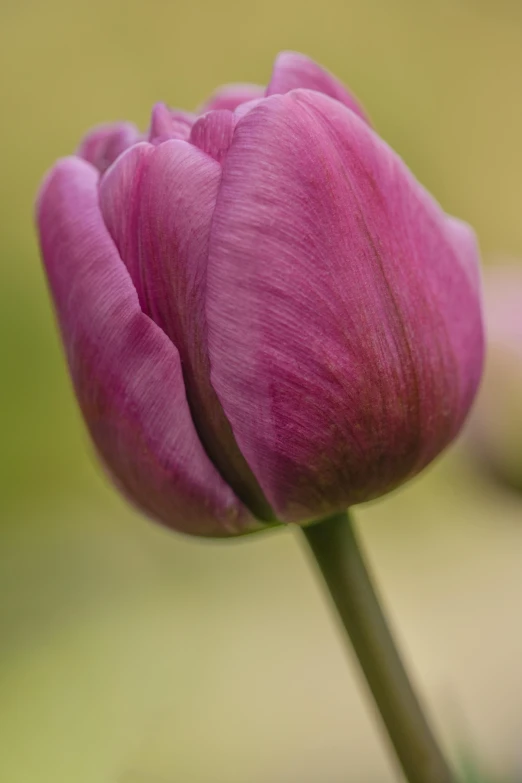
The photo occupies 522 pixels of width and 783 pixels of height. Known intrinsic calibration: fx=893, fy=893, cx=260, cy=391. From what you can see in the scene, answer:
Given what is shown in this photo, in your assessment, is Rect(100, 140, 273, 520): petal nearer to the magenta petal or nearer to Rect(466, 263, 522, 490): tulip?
the magenta petal

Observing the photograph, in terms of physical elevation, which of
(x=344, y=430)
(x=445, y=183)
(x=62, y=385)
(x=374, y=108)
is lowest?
(x=62, y=385)

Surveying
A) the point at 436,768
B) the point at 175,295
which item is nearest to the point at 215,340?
the point at 175,295

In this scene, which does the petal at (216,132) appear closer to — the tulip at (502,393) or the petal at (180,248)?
the petal at (180,248)

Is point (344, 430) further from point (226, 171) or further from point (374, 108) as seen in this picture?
point (374, 108)

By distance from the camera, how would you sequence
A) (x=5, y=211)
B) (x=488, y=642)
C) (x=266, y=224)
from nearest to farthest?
(x=266, y=224)
(x=488, y=642)
(x=5, y=211)

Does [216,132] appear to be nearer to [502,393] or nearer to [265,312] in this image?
[265,312]

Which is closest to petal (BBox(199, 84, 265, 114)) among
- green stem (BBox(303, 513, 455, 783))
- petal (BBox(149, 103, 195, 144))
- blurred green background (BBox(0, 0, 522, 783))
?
petal (BBox(149, 103, 195, 144))

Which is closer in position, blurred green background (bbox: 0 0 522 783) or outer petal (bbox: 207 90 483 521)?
outer petal (bbox: 207 90 483 521)
